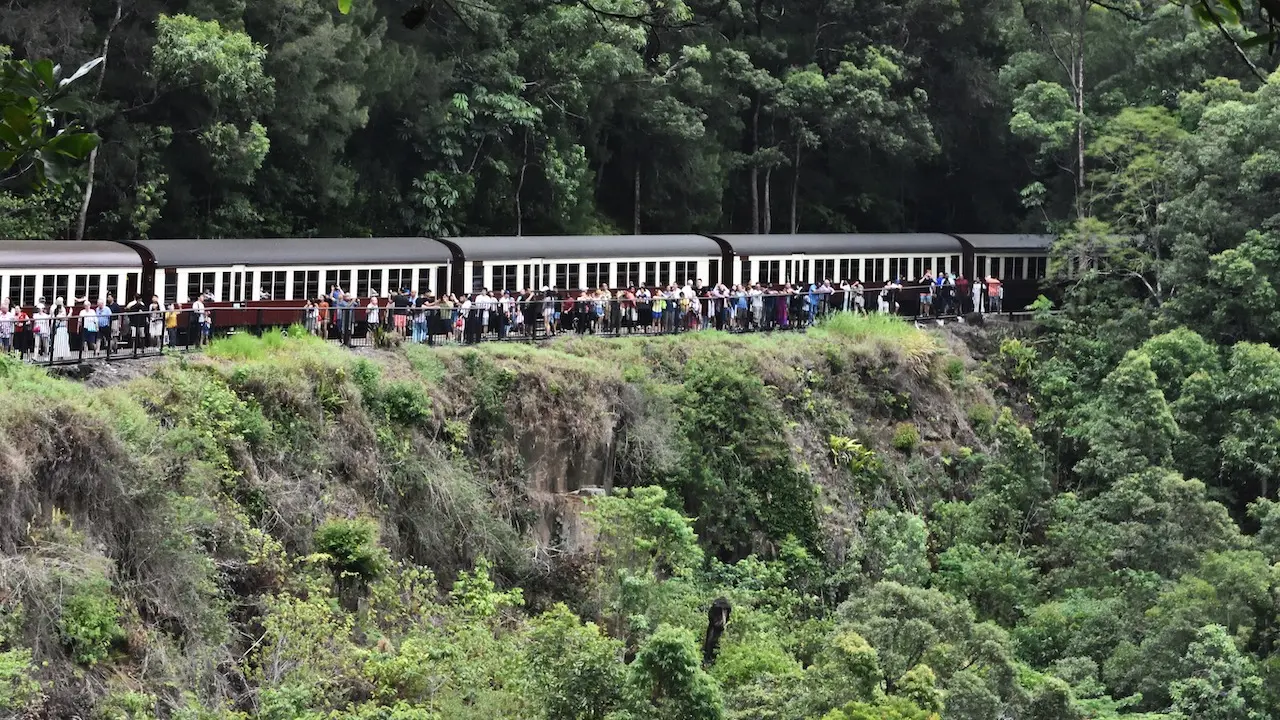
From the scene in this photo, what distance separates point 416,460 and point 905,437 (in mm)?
10897

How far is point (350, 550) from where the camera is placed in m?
20.5

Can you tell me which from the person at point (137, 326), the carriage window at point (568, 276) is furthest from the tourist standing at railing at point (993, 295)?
the person at point (137, 326)

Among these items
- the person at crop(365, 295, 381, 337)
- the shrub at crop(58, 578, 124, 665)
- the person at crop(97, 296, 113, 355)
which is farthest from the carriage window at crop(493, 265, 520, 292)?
the shrub at crop(58, 578, 124, 665)

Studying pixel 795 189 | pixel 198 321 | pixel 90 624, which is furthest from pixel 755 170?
pixel 90 624

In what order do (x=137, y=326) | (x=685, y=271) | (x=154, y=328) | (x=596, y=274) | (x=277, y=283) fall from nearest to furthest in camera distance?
(x=137, y=326) → (x=154, y=328) → (x=277, y=283) → (x=596, y=274) → (x=685, y=271)

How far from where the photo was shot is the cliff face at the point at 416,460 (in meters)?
17.8

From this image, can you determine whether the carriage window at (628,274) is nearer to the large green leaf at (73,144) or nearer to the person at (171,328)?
the person at (171,328)

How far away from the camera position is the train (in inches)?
1016

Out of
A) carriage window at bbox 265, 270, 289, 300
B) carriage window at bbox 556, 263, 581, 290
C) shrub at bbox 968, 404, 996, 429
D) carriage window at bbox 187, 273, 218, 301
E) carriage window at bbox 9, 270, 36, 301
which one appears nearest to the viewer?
carriage window at bbox 9, 270, 36, 301

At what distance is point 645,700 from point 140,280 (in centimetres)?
1296

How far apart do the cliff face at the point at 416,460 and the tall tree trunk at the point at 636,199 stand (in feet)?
42.1

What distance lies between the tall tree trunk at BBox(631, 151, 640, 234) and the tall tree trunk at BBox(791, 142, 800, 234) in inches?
167

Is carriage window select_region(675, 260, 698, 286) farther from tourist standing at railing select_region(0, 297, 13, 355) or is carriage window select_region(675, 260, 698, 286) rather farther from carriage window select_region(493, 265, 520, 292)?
tourist standing at railing select_region(0, 297, 13, 355)

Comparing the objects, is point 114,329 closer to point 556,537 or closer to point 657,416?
point 556,537
